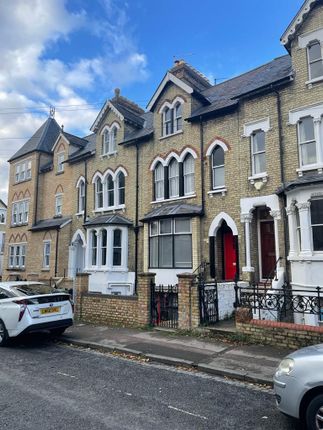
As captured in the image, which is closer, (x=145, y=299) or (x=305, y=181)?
(x=145, y=299)

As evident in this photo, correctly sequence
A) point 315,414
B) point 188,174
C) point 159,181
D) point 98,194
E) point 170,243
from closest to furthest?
point 315,414
point 170,243
point 188,174
point 159,181
point 98,194

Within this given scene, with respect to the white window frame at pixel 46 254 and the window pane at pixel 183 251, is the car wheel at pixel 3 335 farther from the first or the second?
the white window frame at pixel 46 254

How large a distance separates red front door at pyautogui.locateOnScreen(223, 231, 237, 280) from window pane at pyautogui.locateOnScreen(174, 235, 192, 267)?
1.55 m

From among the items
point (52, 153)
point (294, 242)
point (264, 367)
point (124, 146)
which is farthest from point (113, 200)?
point (264, 367)

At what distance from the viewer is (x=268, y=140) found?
43.8 feet

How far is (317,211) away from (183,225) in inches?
233

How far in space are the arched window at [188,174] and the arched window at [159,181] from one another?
146cm

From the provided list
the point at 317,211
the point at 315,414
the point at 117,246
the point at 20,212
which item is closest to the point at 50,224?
the point at 20,212

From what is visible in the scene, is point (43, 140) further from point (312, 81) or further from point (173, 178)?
point (312, 81)

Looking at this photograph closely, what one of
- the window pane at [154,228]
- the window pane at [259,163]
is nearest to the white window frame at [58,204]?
the window pane at [154,228]

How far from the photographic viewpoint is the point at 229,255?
1495 cm

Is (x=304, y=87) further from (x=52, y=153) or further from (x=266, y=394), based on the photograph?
(x=52, y=153)

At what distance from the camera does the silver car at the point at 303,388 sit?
395cm

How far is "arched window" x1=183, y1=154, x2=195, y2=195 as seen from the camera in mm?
16078
